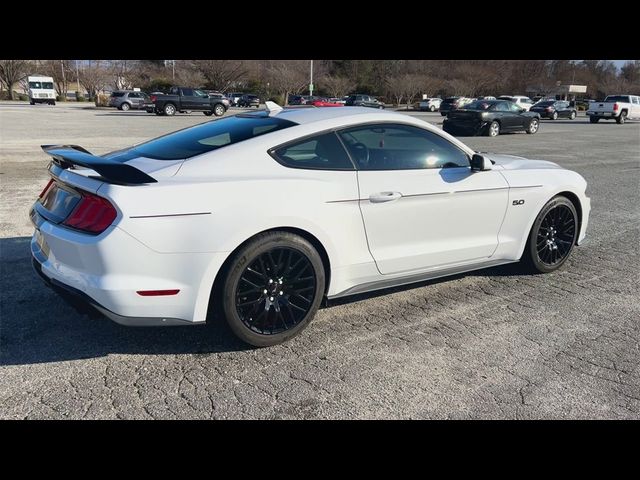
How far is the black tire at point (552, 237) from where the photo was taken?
468 centimetres

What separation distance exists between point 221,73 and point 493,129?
169 ft

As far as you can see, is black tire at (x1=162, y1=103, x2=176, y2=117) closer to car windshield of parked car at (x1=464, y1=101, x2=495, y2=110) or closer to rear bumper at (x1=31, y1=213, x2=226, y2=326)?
car windshield of parked car at (x1=464, y1=101, x2=495, y2=110)

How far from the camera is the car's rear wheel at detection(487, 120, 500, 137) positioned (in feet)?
71.1

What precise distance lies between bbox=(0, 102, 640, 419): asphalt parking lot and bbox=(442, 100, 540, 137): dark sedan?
17.6m

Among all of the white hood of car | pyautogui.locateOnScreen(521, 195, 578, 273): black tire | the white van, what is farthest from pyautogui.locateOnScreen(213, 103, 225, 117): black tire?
pyautogui.locateOnScreen(521, 195, 578, 273): black tire

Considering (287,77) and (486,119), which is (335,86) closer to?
(287,77)

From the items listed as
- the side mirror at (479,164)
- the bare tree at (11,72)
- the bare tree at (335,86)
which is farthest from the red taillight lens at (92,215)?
the bare tree at (11,72)

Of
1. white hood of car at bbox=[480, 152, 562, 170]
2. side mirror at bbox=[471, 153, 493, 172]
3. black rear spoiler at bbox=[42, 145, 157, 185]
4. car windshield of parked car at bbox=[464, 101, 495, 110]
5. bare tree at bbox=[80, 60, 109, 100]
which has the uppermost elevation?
bare tree at bbox=[80, 60, 109, 100]

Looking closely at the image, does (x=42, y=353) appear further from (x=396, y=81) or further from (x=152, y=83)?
(x=152, y=83)

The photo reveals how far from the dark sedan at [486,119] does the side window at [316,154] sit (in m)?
19.1

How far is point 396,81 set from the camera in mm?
66688

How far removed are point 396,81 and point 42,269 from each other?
67.8m

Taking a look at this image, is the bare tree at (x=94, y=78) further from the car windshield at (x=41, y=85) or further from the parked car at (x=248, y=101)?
the parked car at (x=248, y=101)
